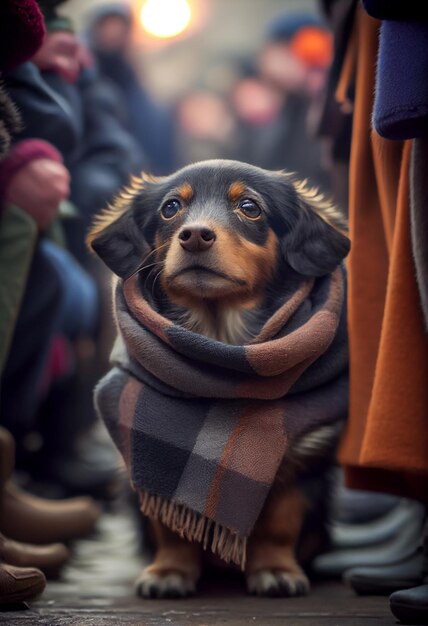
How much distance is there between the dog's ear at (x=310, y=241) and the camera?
148 cm

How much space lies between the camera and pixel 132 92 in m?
3.13

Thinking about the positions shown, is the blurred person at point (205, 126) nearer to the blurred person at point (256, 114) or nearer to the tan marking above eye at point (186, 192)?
the blurred person at point (256, 114)

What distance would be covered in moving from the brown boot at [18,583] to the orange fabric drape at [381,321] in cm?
59

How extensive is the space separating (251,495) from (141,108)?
2.08 m

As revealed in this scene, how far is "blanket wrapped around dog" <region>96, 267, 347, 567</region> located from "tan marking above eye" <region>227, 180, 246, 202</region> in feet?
0.65

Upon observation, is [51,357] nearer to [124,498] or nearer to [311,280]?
[124,498]

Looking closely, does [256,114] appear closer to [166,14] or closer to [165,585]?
[166,14]

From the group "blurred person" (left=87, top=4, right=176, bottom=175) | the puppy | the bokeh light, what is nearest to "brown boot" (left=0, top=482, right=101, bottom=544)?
the puppy

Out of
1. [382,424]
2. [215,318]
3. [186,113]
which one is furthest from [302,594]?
[186,113]

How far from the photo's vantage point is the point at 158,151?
3168 mm

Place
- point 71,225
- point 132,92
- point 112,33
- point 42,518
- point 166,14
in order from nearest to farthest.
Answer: point 42,518 < point 71,225 < point 166,14 < point 132,92 < point 112,33

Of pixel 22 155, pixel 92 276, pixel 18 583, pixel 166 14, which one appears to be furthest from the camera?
pixel 166 14

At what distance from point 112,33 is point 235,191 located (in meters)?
2.11

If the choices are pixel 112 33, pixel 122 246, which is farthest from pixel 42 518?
pixel 112 33
